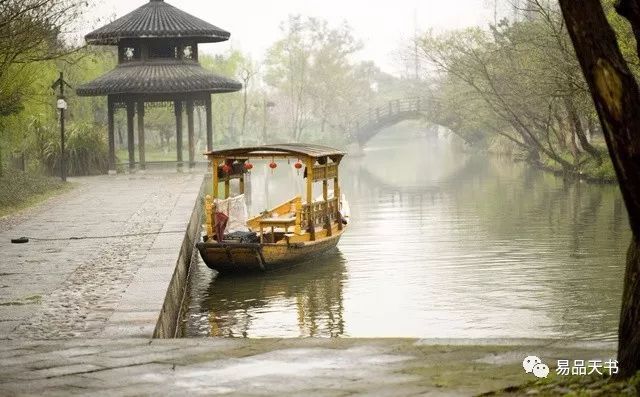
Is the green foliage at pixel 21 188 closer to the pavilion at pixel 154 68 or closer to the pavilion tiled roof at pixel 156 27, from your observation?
the pavilion at pixel 154 68

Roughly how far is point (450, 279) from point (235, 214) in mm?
4531

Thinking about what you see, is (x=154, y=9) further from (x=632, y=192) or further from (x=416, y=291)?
(x=632, y=192)

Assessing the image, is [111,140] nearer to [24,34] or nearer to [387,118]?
[24,34]

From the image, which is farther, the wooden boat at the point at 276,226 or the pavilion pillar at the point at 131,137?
the pavilion pillar at the point at 131,137

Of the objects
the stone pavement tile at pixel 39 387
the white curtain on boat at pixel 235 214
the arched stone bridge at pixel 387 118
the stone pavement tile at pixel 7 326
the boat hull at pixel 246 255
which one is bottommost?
the boat hull at pixel 246 255

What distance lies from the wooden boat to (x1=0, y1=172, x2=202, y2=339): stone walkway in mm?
774

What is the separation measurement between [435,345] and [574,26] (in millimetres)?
2982

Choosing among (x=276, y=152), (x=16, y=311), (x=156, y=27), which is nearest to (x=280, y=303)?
(x=276, y=152)

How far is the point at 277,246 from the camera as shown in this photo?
1895 cm

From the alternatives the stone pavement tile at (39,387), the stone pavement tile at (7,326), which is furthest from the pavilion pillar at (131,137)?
the stone pavement tile at (39,387)

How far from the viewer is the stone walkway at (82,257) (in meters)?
11.2

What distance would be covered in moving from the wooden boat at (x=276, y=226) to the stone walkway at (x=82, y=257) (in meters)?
0.77

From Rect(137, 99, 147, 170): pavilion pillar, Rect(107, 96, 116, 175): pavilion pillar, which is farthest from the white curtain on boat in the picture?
Rect(137, 99, 147, 170): pavilion pillar

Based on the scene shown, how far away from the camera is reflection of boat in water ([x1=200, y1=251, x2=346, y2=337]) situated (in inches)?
565
